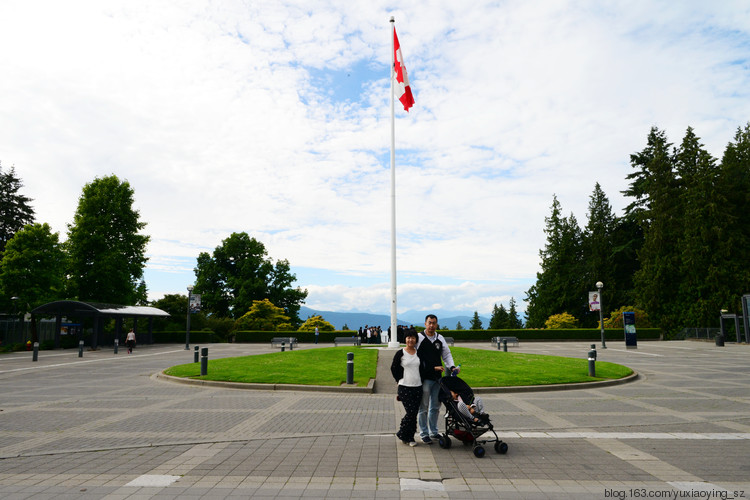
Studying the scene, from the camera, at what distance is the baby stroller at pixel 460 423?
6137mm

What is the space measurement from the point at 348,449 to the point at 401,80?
20.0m

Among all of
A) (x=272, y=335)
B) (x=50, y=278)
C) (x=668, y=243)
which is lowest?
(x=272, y=335)

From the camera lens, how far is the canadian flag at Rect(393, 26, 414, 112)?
22.6m

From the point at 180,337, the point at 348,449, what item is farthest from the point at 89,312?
the point at 348,449

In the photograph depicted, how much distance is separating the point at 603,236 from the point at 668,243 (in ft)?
41.1

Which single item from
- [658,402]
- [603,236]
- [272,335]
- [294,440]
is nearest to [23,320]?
[272,335]

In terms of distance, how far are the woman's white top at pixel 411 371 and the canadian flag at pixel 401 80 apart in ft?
59.7

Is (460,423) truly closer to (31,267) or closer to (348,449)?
(348,449)

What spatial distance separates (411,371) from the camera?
653 cm

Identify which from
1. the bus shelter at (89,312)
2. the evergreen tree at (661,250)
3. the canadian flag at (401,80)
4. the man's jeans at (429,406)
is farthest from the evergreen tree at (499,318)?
the man's jeans at (429,406)

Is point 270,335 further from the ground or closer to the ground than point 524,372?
closer to the ground

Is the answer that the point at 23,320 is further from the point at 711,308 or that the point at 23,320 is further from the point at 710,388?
the point at 711,308

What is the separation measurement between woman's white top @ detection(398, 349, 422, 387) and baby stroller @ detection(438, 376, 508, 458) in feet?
1.21

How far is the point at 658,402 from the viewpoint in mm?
10578
